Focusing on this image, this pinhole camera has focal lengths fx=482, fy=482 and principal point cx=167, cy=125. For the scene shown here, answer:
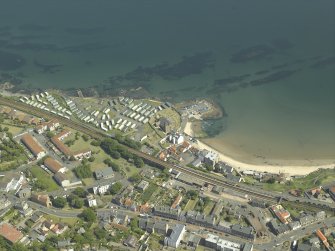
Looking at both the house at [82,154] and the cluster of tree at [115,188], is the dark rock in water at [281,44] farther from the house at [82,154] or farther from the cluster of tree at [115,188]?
the cluster of tree at [115,188]

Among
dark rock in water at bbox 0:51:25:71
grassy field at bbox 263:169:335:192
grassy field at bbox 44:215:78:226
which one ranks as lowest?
grassy field at bbox 44:215:78:226

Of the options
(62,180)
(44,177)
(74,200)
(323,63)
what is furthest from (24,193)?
(323,63)

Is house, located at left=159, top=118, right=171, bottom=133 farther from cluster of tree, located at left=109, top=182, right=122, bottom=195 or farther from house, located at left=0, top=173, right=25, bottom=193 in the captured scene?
house, located at left=0, top=173, right=25, bottom=193

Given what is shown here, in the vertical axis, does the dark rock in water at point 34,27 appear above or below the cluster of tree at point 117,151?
above

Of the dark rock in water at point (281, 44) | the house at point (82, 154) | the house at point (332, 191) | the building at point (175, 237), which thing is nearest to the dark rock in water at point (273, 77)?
the dark rock in water at point (281, 44)

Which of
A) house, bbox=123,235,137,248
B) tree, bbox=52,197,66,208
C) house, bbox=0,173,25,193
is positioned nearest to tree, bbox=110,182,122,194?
tree, bbox=52,197,66,208

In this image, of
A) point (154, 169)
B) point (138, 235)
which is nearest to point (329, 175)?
point (154, 169)

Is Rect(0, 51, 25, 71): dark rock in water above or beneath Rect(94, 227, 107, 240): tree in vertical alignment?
above
